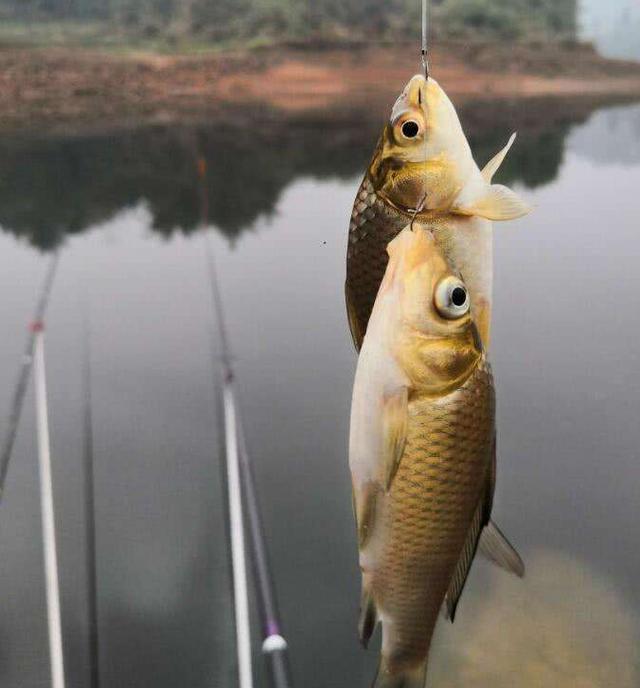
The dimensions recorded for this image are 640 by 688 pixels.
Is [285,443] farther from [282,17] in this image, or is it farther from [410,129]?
[282,17]

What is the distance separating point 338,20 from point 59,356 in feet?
74.1

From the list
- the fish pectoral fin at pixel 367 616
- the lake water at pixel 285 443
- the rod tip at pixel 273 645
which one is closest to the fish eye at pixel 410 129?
the lake water at pixel 285 443

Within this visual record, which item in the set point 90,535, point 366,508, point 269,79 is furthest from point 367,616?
point 269,79

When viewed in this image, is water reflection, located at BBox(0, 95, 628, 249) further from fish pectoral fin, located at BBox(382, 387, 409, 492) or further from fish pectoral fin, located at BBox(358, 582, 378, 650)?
fish pectoral fin, located at BBox(382, 387, 409, 492)

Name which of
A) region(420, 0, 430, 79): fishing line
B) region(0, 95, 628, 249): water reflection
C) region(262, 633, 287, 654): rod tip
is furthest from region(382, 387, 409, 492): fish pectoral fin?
region(0, 95, 628, 249): water reflection

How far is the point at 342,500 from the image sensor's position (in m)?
5.30

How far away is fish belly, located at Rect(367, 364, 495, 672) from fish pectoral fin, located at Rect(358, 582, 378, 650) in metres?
0.06

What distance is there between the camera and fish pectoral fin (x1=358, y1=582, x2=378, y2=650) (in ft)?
3.73

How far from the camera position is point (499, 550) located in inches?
42.1

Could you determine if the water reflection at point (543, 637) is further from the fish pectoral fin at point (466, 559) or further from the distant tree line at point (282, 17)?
the distant tree line at point (282, 17)

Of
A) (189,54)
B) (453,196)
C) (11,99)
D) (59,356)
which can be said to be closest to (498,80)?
(189,54)

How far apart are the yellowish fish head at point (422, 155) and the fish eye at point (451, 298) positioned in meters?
0.15

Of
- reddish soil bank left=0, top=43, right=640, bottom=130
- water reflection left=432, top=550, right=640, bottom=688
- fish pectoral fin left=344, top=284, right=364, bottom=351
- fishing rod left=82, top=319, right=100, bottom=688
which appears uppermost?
reddish soil bank left=0, top=43, right=640, bottom=130

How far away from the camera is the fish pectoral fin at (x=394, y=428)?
3.18 feet
